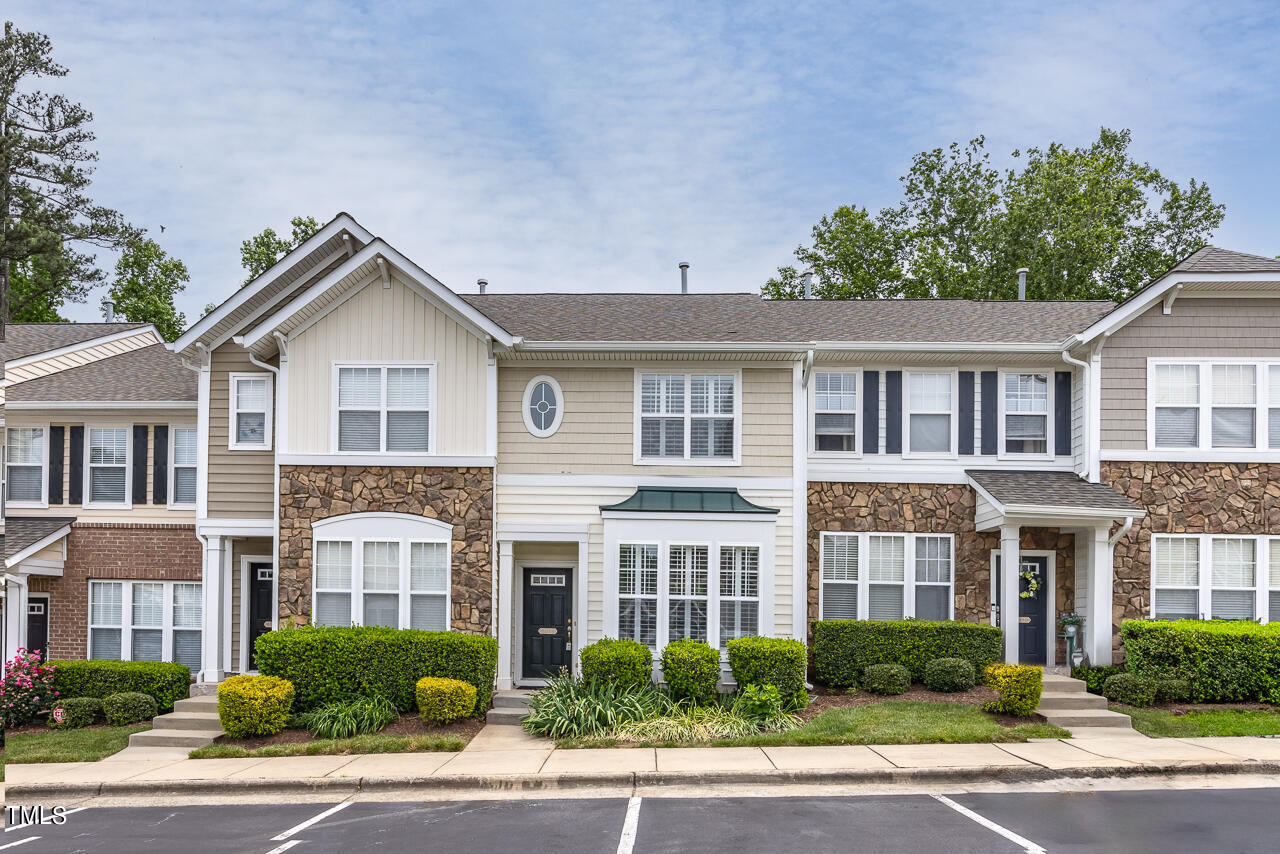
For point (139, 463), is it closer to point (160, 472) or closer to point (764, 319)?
point (160, 472)

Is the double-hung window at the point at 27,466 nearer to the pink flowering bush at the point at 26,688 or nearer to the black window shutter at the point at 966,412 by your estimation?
the pink flowering bush at the point at 26,688

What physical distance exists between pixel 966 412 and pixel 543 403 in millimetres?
7554

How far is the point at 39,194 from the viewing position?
26.5 metres

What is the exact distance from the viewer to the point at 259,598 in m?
17.3

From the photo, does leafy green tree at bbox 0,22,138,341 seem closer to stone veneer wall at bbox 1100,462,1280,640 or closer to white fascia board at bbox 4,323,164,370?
white fascia board at bbox 4,323,164,370

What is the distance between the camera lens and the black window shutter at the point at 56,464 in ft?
57.7

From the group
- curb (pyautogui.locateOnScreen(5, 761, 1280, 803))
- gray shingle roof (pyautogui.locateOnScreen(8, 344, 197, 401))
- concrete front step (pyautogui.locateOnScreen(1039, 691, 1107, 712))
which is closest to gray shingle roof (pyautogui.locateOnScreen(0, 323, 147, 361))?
gray shingle roof (pyautogui.locateOnScreen(8, 344, 197, 401))

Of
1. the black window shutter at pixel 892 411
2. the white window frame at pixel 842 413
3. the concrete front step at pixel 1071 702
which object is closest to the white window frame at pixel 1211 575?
the concrete front step at pixel 1071 702

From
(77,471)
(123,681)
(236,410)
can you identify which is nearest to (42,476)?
(77,471)

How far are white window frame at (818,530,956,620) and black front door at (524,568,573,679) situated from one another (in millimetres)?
4435

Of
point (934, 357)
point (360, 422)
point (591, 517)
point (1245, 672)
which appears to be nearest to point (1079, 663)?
point (1245, 672)

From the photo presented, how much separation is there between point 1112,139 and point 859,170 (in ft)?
34.0

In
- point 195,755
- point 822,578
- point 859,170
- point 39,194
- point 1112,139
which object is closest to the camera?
point 195,755

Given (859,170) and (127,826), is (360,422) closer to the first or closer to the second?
(127,826)
